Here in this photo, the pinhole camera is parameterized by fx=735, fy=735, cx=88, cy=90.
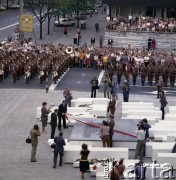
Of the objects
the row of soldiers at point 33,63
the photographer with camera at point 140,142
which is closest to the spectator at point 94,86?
the row of soldiers at point 33,63

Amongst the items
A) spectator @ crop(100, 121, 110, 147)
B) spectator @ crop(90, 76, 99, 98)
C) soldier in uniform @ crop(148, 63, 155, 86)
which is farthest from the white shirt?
soldier in uniform @ crop(148, 63, 155, 86)

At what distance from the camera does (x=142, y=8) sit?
223 feet

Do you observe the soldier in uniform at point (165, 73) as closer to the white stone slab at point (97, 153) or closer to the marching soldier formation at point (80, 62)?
the marching soldier formation at point (80, 62)

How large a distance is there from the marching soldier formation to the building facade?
681 inches

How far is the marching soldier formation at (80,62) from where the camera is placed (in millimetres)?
42344

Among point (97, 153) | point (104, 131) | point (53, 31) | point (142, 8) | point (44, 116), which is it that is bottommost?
point (53, 31)

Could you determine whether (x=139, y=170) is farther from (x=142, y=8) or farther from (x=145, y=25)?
(x=142, y=8)

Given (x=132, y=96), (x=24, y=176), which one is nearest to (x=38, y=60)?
(x=132, y=96)

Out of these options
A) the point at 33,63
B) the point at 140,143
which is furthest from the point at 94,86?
the point at 140,143

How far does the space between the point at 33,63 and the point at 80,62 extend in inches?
216

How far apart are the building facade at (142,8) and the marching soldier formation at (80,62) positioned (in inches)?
681

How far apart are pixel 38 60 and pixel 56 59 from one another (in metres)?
1.85

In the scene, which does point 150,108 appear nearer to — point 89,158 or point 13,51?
point 89,158

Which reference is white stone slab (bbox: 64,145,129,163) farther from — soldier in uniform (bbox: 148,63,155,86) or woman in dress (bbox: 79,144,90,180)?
soldier in uniform (bbox: 148,63,155,86)
